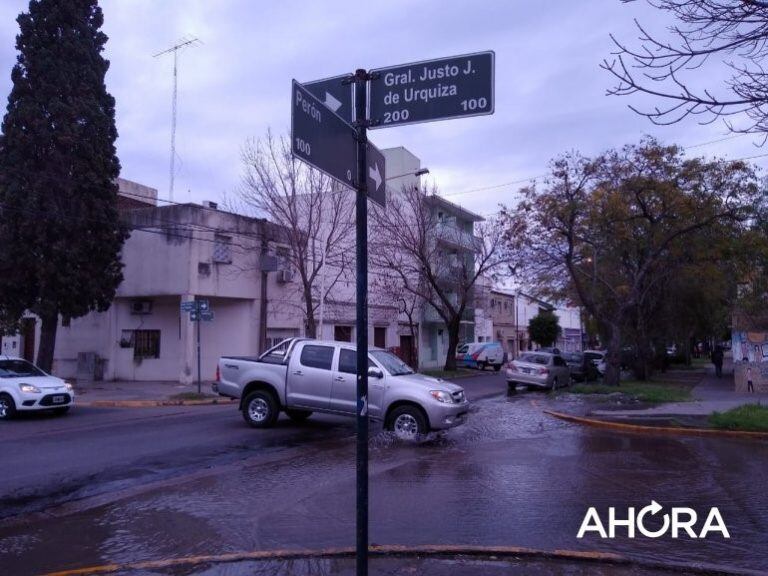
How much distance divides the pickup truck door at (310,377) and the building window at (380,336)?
25.4 meters

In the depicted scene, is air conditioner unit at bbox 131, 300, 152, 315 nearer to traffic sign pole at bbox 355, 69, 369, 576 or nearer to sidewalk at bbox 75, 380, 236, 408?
sidewalk at bbox 75, 380, 236, 408

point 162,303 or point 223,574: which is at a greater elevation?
point 162,303

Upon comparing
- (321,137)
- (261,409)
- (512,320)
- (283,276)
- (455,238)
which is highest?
(455,238)

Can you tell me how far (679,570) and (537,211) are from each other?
785 inches

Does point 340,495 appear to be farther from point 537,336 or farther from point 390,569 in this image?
point 537,336

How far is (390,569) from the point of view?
207 inches

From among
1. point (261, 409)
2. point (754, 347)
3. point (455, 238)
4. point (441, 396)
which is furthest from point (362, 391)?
point (455, 238)

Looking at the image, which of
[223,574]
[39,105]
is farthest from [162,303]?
[223,574]

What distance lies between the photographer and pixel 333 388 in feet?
42.4

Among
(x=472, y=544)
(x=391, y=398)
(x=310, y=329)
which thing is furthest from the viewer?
(x=310, y=329)

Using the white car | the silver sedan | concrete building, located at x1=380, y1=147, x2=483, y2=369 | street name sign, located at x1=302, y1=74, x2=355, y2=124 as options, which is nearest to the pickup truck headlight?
street name sign, located at x1=302, y1=74, x2=355, y2=124

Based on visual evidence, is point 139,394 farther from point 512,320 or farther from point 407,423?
point 512,320

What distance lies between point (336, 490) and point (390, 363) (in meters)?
5.08

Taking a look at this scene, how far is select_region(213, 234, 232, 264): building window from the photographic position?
26.6 metres
